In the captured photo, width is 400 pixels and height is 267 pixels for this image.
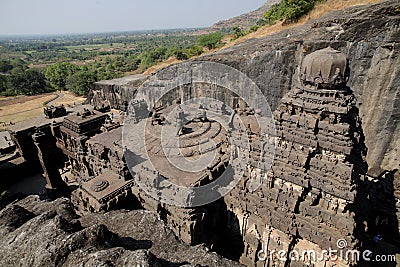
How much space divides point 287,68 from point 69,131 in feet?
78.1

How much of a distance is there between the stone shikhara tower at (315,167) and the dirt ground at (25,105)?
173 feet

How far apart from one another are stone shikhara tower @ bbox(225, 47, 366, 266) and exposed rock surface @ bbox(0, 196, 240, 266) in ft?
23.0

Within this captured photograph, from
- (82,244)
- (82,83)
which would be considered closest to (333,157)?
(82,244)

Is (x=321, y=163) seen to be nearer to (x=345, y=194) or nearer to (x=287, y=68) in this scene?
(x=345, y=194)

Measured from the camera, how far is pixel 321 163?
11.6 meters

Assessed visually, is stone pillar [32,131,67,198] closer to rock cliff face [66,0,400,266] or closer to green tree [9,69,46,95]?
rock cliff face [66,0,400,266]

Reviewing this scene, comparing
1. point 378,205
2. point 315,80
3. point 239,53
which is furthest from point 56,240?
point 239,53

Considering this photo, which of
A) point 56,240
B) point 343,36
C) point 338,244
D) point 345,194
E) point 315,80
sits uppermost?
point 343,36

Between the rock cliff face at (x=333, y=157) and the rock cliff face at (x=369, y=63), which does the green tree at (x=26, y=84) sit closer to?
the rock cliff face at (x=369, y=63)

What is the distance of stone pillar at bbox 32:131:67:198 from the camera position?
76.1ft

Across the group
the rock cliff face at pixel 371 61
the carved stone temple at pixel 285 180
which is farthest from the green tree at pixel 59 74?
the rock cliff face at pixel 371 61

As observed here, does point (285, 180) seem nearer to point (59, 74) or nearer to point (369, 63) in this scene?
point (369, 63)

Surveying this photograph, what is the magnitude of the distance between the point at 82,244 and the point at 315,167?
10.4 metres

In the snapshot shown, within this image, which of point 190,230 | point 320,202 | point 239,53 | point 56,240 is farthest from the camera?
point 239,53
